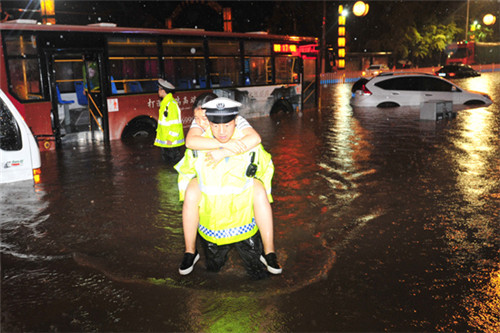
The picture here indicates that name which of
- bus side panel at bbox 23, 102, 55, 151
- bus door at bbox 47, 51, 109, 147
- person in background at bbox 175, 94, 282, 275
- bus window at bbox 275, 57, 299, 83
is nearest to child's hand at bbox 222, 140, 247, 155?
person in background at bbox 175, 94, 282, 275

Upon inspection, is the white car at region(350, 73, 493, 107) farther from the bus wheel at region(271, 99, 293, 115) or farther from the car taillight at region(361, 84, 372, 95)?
the bus wheel at region(271, 99, 293, 115)

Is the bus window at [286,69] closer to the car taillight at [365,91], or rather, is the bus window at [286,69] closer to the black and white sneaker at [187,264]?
the car taillight at [365,91]

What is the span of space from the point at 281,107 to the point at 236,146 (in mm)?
15039

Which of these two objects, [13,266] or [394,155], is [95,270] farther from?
[394,155]

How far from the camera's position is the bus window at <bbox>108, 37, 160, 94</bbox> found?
1230 centimetres

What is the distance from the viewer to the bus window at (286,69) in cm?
1778

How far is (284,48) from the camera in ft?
58.4

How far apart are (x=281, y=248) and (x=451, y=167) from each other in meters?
4.97

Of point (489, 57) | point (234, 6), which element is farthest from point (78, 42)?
point (489, 57)

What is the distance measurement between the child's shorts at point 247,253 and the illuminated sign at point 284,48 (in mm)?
14000

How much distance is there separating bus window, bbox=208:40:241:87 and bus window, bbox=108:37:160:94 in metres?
2.26

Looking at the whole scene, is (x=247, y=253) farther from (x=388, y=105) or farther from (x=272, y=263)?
(x=388, y=105)

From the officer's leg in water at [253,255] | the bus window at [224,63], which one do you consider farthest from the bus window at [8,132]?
the bus window at [224,63]

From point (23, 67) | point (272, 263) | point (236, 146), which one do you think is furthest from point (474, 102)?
point (236, 146)
